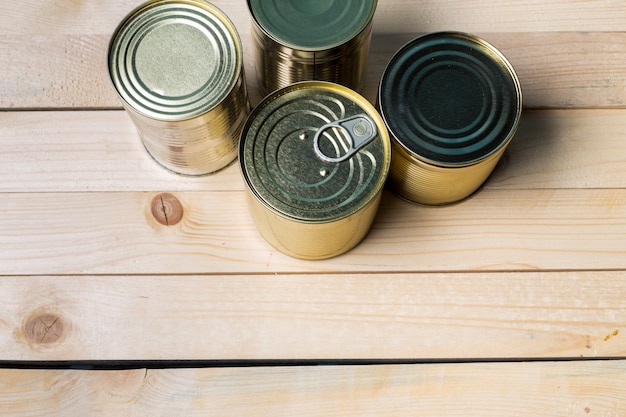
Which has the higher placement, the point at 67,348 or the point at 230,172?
the point at 230,172

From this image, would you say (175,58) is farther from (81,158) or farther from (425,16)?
(425,16)

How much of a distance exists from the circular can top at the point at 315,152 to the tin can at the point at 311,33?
1.7 inches

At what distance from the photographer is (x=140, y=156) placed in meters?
1.06

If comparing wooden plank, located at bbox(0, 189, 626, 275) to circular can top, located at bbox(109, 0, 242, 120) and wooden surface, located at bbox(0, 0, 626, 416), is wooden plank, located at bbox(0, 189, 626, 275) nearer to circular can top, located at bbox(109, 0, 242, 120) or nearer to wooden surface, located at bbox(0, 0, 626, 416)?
wooden surface, located at bbox(0, 0, 626, 416)

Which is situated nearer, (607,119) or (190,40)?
(190,40)

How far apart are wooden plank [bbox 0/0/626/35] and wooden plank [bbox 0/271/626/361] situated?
40 centimetres

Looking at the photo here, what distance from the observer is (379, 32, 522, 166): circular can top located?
0.91m

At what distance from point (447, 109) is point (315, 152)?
0.19 metres

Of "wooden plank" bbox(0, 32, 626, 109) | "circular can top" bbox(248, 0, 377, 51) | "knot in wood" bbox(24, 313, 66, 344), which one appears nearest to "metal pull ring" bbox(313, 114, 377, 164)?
"circular can top" bbox(248, 0, 377, 51)

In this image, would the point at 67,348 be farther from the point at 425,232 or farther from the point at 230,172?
the point at 425,232

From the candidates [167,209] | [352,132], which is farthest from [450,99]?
[167,209]

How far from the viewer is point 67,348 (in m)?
0.97

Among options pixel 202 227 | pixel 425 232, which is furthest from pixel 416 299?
pixel 202 227

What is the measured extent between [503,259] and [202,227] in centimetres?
45
